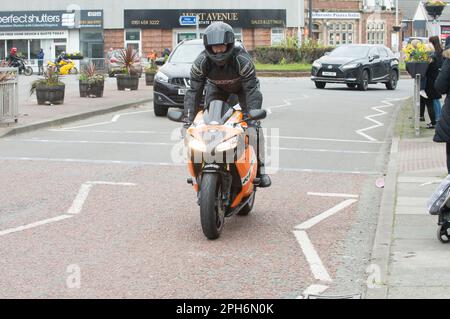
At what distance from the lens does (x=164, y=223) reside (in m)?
8.84

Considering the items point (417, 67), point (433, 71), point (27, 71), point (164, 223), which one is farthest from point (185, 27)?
point (164, 223)

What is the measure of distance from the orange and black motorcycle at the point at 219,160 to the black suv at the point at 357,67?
2447cm

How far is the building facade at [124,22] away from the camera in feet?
233

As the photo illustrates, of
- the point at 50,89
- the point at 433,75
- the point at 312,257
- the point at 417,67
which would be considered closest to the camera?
the point at 312,257

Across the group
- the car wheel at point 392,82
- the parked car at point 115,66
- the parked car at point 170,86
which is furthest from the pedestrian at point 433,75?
the car wheel at point 392,82

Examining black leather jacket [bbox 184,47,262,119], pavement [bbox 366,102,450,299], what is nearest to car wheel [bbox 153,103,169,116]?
pavement [bbox 366,102,450,299]

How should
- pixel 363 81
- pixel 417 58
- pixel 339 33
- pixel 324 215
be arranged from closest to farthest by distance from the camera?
1. pixel 324 215
2. pixel 417 58
3. pixel 363 81
4. pixel 339 33

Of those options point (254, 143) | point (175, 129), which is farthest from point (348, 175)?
point (175, 129)

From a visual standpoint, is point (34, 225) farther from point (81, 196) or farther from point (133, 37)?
point (133, 37)

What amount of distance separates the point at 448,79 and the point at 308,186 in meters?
3.45

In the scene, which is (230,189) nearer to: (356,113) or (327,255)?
(327,255)

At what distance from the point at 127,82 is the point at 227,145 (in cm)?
2338

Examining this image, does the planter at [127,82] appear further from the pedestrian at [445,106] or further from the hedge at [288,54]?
the pedestrian at [445,106]

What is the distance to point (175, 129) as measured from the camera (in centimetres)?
1803
